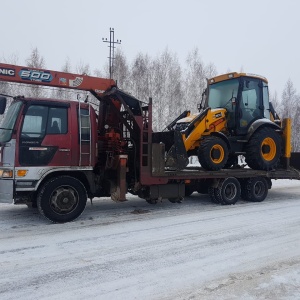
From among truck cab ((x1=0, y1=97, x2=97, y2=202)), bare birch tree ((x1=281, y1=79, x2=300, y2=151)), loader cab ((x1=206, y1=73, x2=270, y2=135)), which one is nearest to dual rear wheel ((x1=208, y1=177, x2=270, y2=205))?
loader cab ((x1=206, y1=73, x2=270, y2=135))

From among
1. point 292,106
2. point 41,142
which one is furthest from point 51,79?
point 292,106

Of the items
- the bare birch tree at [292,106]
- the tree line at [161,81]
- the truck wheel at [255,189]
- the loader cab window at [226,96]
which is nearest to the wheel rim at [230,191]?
the truck wheel at [255,189]

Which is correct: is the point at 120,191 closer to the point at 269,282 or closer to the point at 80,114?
the point at 80,114

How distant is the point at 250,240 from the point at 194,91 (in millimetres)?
23809

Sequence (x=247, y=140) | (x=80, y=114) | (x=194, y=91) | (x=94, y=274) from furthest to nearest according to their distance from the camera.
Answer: (x=194, y=91) < (x=247, y=140) < (x=80, y=114) < (x=94, y=274)

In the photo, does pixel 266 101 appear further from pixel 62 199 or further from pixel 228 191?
pixel 62 199

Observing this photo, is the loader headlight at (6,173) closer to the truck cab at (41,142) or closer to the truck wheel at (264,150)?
the truck cab at (41,142)

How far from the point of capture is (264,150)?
980 cm

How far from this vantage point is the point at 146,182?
774 centimetres

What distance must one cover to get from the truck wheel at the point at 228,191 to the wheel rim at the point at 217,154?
1.89 feet

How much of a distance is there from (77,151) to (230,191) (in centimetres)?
455

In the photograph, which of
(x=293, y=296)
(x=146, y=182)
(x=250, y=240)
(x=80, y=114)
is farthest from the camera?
(x=146, y=182)

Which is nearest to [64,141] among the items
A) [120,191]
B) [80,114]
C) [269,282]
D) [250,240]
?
[80,114]

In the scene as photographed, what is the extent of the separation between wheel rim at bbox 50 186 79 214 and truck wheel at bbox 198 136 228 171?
345 centimetres
